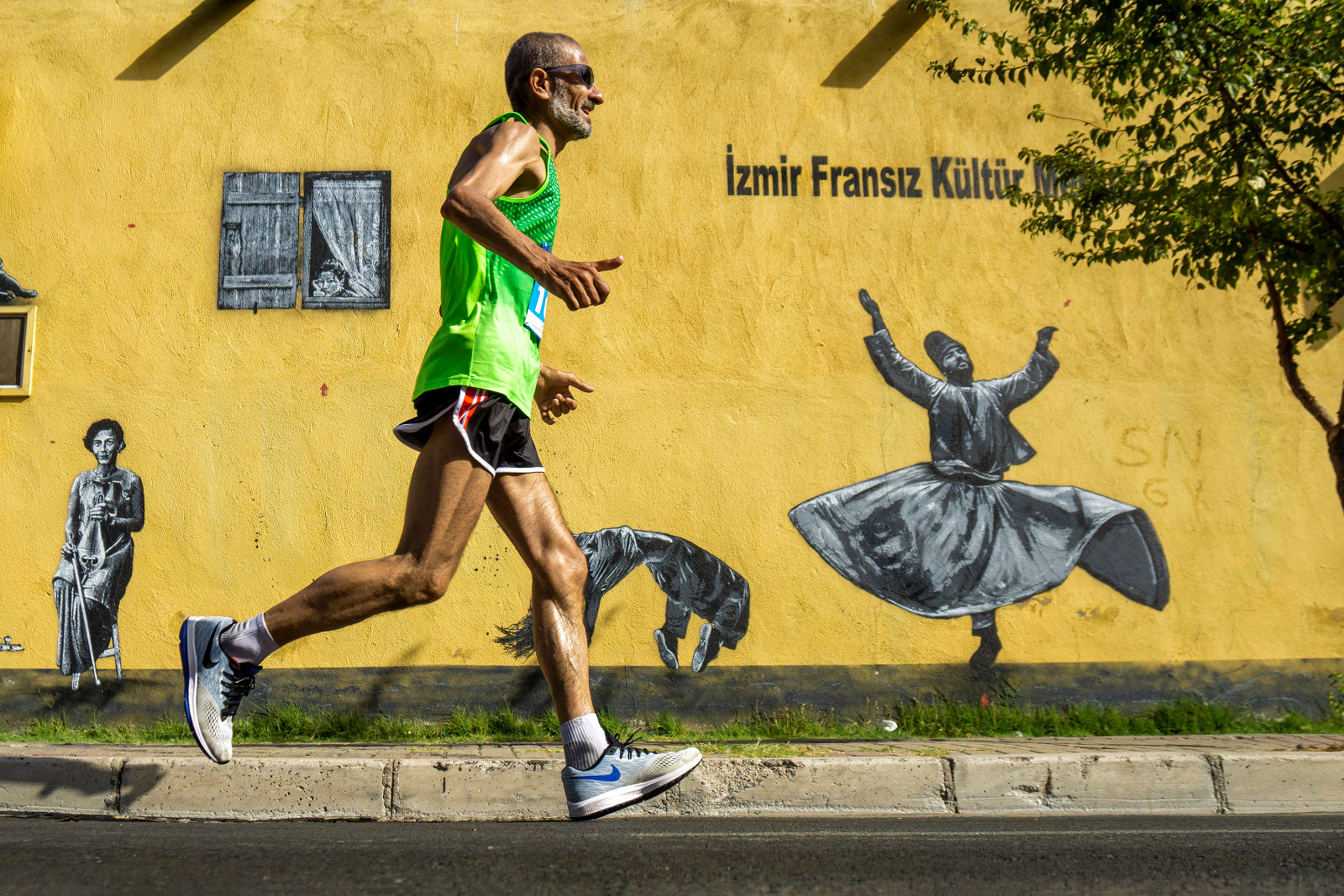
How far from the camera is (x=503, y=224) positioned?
7.78ft

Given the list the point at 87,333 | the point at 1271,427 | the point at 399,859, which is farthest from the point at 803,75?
the point at 399,859

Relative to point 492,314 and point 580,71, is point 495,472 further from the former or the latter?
point 580,71

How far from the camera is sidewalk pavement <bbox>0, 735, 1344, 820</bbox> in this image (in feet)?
12.2

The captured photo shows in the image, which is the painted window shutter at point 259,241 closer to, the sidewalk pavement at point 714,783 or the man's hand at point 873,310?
the sidewalk pavement at point 714,783

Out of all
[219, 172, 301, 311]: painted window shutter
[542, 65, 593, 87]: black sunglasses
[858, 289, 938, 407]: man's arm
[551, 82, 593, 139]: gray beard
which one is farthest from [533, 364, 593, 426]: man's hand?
[219, 172, 301, 311]: painted window shutter

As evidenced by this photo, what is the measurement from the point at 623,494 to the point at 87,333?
127 inches

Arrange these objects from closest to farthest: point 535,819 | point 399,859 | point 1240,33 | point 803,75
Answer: point 399,859 < point 535,819 < point 1240,33 < point 803,75

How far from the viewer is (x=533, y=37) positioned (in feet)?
9.43

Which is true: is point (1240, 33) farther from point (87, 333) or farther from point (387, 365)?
point (87, 333)

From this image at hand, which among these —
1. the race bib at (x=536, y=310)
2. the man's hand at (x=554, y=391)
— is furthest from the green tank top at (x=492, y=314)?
the man's hand at (x=554, y=391)

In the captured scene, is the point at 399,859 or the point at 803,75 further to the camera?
the point at 803,75

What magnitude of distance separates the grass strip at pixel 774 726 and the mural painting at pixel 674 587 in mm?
400

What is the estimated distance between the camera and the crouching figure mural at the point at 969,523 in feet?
18.6

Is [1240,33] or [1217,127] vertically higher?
[1240,33]
